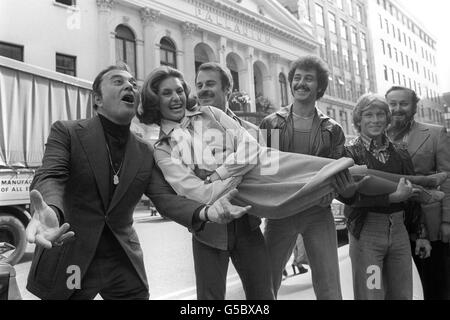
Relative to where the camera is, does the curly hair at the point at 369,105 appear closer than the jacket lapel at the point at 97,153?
No

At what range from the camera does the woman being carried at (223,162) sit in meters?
1.33

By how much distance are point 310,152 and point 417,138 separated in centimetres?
66

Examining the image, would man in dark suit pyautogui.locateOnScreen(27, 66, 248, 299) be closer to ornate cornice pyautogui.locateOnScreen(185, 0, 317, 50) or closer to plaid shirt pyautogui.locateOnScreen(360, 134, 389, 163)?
plaid shirt pyautogui.locateOnScreen(360, 134, 389, 163)

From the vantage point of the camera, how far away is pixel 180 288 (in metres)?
2.68

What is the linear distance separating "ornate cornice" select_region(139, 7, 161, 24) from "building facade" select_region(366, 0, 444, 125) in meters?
5.90

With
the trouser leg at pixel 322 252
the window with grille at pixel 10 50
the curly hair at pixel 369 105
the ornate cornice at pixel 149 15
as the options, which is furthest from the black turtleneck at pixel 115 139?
the ornate cornice at pixel 149 15

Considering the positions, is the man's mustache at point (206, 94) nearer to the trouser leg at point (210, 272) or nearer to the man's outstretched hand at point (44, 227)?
the trouser leg at point (210, 272)

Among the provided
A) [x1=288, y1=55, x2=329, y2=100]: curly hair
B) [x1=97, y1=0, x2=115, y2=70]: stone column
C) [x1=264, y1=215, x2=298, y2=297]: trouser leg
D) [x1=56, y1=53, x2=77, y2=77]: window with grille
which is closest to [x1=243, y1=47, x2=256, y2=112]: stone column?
[x1=288, y1=55, x2=329, y2=100]: curly hair

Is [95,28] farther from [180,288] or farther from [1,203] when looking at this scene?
[180,288]

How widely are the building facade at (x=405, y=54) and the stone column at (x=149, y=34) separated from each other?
189 inches

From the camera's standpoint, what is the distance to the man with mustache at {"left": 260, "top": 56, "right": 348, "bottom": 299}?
1.56m

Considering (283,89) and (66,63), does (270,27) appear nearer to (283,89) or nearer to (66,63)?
(283,89)

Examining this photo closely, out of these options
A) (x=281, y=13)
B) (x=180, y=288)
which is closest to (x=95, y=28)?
(x=281, y=13)
